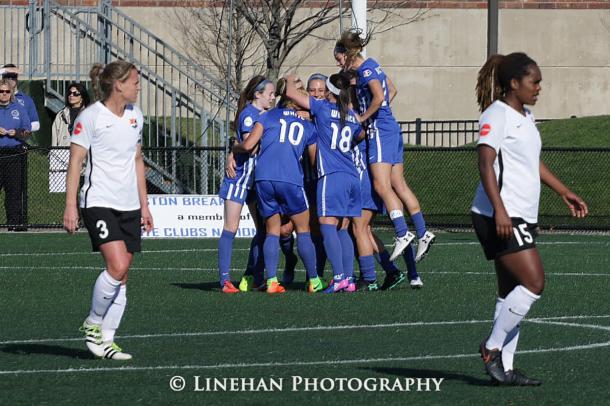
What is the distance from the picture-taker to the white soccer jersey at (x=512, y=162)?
320 inches

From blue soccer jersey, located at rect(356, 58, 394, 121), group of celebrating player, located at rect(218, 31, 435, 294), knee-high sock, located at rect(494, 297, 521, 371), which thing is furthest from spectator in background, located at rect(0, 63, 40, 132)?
knee-high sock, located at rect(494, 297, 521, 371)

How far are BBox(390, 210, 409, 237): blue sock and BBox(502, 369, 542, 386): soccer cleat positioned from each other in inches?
203

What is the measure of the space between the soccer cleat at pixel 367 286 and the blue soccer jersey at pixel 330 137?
42.2 inches

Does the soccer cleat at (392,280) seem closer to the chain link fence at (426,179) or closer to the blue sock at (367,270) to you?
the blue sock at (367,270)

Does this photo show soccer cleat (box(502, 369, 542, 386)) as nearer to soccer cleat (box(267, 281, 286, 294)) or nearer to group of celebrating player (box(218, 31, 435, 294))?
group of celebrating player (box(218, 31, 435, 294))

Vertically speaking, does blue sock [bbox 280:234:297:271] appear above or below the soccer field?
above

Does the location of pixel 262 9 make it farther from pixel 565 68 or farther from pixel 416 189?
pixel 565 68

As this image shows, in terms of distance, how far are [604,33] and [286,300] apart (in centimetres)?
2243

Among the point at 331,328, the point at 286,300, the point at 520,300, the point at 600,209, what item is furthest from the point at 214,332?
the point at 600,209

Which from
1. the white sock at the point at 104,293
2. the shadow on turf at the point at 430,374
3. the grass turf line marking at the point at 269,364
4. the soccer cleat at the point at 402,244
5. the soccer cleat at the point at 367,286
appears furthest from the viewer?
the soccer cleat at the point at 367,286

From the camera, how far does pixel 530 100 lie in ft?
27.2

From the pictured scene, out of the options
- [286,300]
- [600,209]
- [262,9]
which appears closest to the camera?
[286,300]

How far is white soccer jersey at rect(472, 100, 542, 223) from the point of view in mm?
8117

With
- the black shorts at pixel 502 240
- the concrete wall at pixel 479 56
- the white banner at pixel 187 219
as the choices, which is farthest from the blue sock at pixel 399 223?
the concrete wall at pixel 479 56
